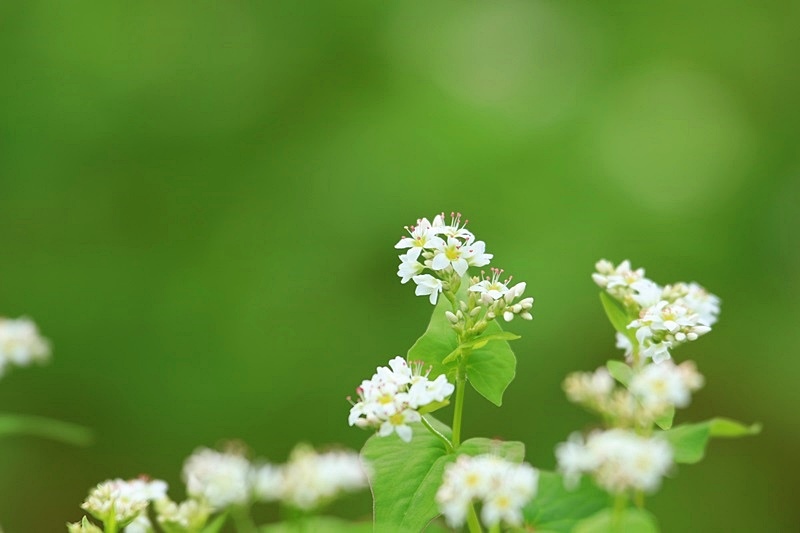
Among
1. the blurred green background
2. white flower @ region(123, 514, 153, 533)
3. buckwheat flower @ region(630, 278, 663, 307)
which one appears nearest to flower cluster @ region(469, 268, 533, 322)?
buckwheat flower @ region(630, 278, 663, 307)

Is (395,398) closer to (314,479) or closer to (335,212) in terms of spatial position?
(314,479)

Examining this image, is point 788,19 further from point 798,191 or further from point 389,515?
point 389,515

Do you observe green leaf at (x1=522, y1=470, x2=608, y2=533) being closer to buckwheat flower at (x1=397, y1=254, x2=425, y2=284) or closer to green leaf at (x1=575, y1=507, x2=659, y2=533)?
green leaf at (x1=575, y1=507, x2=659, y2=533)

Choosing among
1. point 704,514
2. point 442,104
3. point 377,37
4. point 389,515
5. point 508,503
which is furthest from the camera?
point 377,37

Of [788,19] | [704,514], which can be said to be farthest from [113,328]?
[788,19]

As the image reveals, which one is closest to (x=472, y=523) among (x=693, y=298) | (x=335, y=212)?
Answer: (x=693, y=298)

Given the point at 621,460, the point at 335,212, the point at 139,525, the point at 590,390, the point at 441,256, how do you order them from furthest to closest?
Result: the point at 335,212
the point at 441,256
the point at 139,525
the point at 590,390
the point at 621,460

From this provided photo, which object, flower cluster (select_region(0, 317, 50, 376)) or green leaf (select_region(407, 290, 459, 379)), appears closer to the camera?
green leaf (select_region(407, 290, 459, 379))
